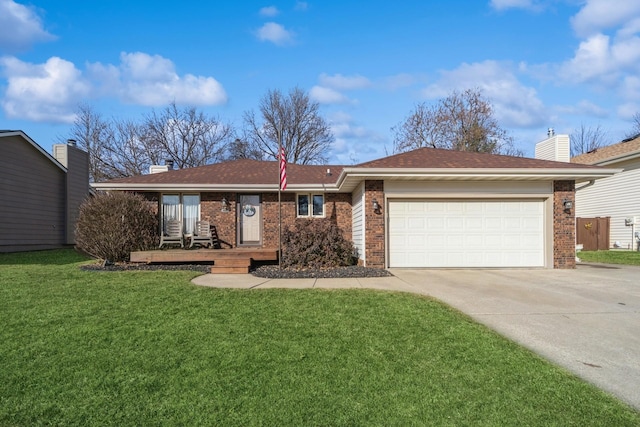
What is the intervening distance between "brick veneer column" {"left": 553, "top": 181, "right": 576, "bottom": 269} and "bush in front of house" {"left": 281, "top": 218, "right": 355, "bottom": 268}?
5.48m

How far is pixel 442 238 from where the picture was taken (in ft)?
34.6

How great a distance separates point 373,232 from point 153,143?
25.4 meters

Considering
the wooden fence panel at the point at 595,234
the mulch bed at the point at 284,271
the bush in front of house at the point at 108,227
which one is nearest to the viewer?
the mulch bed at the point at 284,271

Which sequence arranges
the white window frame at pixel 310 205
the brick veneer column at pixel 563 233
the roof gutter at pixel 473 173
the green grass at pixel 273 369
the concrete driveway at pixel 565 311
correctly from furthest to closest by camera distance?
the white window frame at pixel 310 205, the brick veneer column at pixel 563 233, the roof gutter at pixel 473 173, the concrete driveway at pixel 565 311, the green grass at pixel 273 369

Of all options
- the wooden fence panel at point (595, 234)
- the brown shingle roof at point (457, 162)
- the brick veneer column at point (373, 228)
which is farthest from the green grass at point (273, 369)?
the wooden fence panel at point (595, 234)

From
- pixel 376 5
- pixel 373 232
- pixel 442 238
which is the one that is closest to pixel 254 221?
pixel 373 232

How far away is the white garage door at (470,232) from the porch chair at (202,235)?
6.28 metres

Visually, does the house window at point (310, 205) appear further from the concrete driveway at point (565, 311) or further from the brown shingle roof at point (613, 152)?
the brown shingle roof at point (613, 152)

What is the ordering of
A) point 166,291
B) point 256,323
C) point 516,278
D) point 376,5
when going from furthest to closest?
point 376,5 → point 516,278 → point 166,291 → point 256,323

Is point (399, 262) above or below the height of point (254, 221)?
A: below

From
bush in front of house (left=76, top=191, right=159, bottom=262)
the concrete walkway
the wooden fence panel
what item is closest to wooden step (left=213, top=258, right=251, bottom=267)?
the concrete walkway

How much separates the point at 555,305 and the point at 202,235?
10.6 m

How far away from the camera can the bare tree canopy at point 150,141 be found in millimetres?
29312

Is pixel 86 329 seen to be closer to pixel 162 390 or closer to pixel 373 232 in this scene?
pixel 162 390
